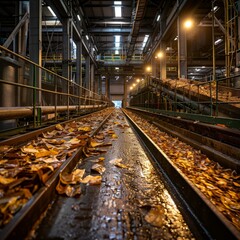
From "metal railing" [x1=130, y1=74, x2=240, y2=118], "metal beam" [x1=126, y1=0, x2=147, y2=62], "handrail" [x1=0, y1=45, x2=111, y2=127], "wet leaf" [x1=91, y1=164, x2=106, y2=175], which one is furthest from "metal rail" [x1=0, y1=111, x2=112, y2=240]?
"metal beam" [x1=126, y1=0, x2=147, y2=62]

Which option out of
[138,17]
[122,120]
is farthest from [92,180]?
[138,17]

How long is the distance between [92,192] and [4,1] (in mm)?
19142

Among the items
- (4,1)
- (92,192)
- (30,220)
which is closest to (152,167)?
(92,192)

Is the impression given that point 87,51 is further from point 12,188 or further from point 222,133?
point 12,188

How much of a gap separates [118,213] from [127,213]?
0.08 meters

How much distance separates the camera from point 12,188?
5.60ft

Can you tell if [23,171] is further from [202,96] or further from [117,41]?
A: [117,41]

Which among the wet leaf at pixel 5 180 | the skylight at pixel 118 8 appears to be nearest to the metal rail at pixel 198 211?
the wet leaf at pixel 5 180

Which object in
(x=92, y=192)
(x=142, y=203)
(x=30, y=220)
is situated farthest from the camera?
(x=92, y=192)

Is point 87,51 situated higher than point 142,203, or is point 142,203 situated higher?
point 87,51

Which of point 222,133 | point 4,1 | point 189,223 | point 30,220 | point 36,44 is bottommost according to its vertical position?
point 189,223

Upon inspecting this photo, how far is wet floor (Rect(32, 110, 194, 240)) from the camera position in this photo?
4.64 feet

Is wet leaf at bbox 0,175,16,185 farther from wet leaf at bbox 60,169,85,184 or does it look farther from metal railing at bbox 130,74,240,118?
metal railing at bbox 130,74,240,118

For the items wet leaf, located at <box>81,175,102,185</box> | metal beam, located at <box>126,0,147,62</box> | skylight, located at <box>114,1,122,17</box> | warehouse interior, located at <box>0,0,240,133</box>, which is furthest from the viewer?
skylight, located at <box>114,1,122,17</box>
